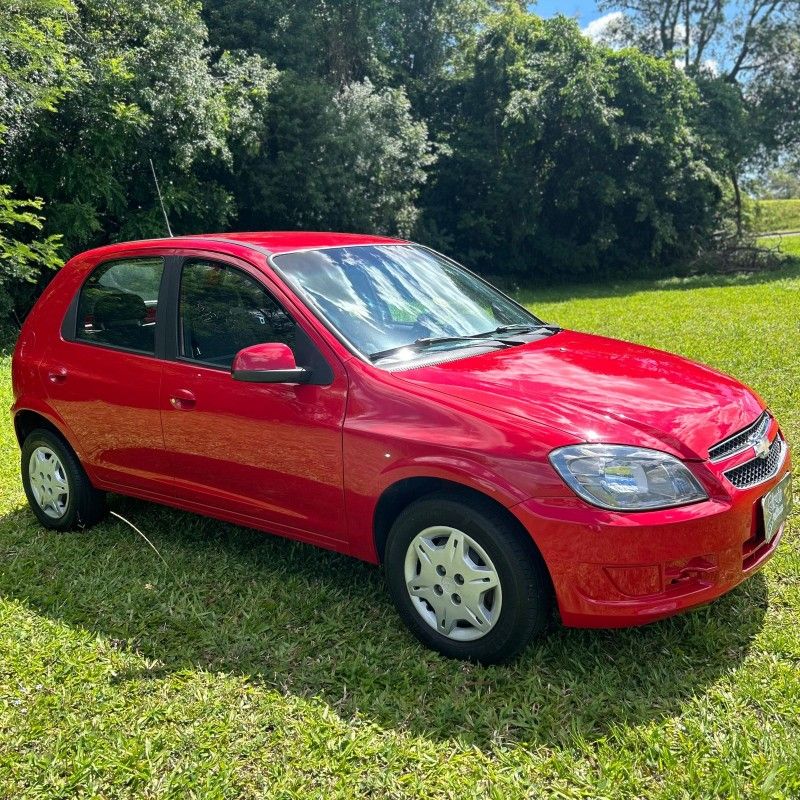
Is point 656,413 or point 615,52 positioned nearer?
point 656,413

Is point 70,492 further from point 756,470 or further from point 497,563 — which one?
point 756,470

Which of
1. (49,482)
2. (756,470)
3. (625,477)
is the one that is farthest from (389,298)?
(49,482)

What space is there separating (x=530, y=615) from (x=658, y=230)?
75.1 feet

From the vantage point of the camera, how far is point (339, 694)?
10.3ft

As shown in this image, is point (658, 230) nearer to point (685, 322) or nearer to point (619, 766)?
point (685, 322)

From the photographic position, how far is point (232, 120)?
57.0ft

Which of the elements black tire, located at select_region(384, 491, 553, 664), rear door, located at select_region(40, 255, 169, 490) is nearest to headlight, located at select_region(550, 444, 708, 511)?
black tire, located at select_region(384, 491, 553, 664)

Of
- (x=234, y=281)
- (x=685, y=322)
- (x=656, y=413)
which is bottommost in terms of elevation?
(x=685, y=322)

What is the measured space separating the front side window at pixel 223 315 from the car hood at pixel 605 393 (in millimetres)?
814

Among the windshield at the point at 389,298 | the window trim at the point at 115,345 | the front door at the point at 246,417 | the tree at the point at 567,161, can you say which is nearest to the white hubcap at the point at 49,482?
the window trim at the point at 115,345

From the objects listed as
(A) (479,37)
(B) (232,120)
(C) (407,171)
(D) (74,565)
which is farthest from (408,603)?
(A) (479,37)

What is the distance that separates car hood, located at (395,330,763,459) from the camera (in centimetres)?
299

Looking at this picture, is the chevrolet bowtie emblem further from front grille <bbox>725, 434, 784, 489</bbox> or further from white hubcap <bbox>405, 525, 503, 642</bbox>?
white hubcap <bbox>405, 525, 503, 642</bbox>

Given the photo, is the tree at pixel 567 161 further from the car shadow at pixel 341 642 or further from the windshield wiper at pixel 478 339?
the car shadow at pixel 341 642
